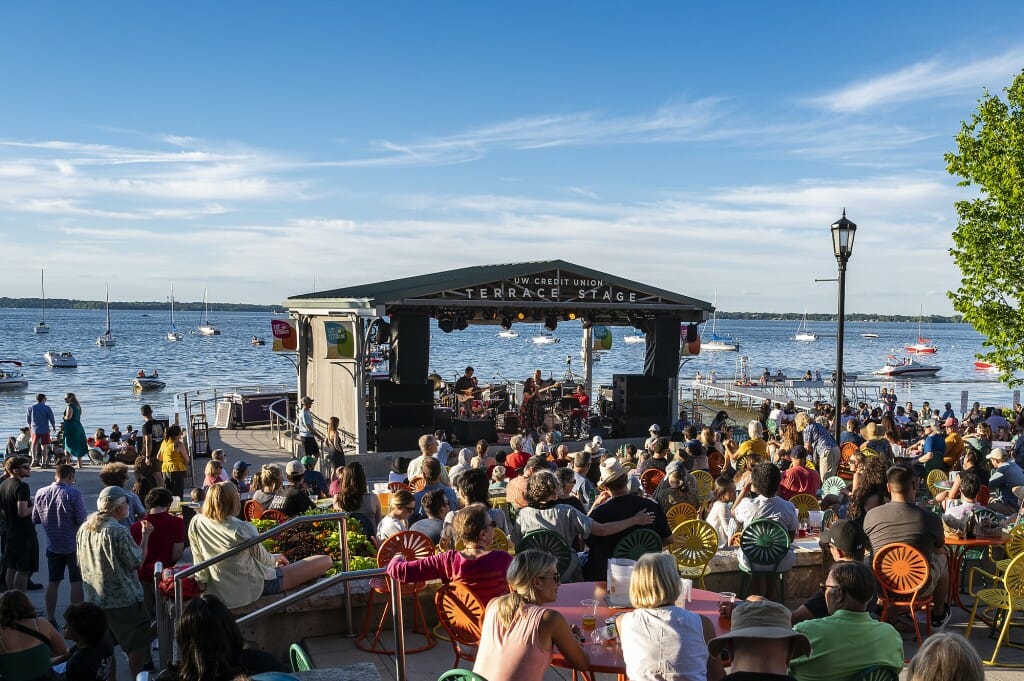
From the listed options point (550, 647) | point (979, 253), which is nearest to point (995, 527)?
point (550, 647)

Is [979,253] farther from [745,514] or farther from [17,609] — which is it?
[17,609]

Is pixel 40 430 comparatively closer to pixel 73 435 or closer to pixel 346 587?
pixel 73 435

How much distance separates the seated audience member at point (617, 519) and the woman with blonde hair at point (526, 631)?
191cm

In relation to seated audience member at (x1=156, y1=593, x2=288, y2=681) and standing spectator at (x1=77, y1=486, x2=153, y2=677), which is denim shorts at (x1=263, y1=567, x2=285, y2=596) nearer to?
standing spectator at (x1=77, y1=486, x2=153, y2=677)

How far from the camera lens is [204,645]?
3162mm

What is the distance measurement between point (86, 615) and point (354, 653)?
174 cm

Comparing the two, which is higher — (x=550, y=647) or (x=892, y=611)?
(x=550, y=647)

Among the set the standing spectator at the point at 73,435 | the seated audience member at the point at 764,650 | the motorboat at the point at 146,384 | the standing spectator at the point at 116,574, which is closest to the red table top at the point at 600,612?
the seated audience member at the point at 764,650

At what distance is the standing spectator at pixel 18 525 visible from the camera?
6.80 metres

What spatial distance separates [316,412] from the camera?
1858cm

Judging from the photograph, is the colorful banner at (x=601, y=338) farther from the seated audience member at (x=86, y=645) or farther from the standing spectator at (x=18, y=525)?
the seated audience member at (x=86, y=645)

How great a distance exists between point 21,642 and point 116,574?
0.99 metres

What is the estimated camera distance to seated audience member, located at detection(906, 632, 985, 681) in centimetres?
268

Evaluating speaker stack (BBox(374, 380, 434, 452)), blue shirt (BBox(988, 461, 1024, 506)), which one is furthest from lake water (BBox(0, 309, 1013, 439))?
blue shirt (BBox(988, 461, 1024, 506))
